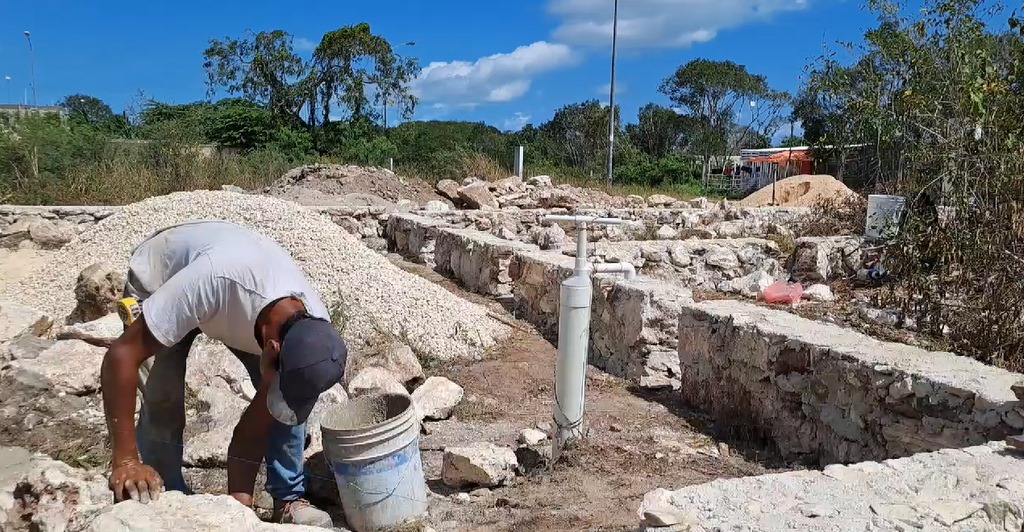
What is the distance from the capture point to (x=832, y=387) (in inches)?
139

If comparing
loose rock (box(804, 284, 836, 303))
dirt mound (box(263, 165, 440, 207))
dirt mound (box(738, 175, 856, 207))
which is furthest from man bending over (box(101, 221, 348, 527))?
dirt mound (box(738, 175, 856, 207))

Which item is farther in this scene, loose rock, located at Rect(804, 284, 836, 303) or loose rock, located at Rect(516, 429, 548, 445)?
loose rock, located at Rect(804, 284, 836, 303)

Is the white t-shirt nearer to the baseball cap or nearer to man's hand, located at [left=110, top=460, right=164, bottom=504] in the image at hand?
the baseball cap

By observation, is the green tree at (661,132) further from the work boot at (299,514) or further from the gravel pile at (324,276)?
the work boot at (299,514)

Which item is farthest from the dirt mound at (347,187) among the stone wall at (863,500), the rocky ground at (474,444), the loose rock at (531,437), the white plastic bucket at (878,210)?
the stone wall at (863,500)

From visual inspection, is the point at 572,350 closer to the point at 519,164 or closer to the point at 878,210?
the point at 878,210

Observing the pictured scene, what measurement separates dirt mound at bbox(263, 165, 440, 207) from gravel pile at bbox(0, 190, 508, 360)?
758 centimetres

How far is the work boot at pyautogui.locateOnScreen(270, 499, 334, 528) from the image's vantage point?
2.68 m

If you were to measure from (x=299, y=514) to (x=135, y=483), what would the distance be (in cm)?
65

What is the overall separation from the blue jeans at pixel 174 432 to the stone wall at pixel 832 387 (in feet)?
7.57

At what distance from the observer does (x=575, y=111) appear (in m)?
32.2

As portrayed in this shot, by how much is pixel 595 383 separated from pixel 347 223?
26.9 feet

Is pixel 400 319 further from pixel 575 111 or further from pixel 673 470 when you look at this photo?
pixel 575 111

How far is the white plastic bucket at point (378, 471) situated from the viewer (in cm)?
269
